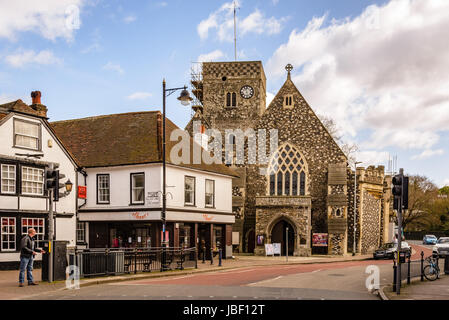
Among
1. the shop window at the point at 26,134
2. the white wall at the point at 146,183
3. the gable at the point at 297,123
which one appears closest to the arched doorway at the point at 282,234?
the gable at the point at 297,123

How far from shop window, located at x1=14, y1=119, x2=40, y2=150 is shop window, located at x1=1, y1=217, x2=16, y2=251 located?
3725 millimetres

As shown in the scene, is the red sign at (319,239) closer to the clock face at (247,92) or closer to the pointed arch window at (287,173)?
the pointed arch window at (287,173)

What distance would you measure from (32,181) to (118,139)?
23.5 ft

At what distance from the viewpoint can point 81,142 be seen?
34.0 metres

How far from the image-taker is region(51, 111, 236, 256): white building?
30.2 meters

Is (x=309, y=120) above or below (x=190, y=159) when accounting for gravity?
above

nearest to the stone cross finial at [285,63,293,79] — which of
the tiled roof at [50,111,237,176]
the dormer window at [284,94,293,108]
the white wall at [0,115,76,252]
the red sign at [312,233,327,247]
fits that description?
the dormer window at [284,94,293,108]

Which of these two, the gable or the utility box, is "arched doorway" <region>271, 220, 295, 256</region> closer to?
the gable

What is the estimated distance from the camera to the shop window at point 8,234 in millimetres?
25250

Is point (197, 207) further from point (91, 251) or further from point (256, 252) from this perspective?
point (91, 251)

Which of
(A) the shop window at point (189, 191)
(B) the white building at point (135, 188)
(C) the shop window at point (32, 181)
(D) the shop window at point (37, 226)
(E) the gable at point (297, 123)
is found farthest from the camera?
(E) the gable at point (297, 123)

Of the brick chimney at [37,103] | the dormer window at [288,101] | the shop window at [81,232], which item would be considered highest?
the dormer window at [288,101]
